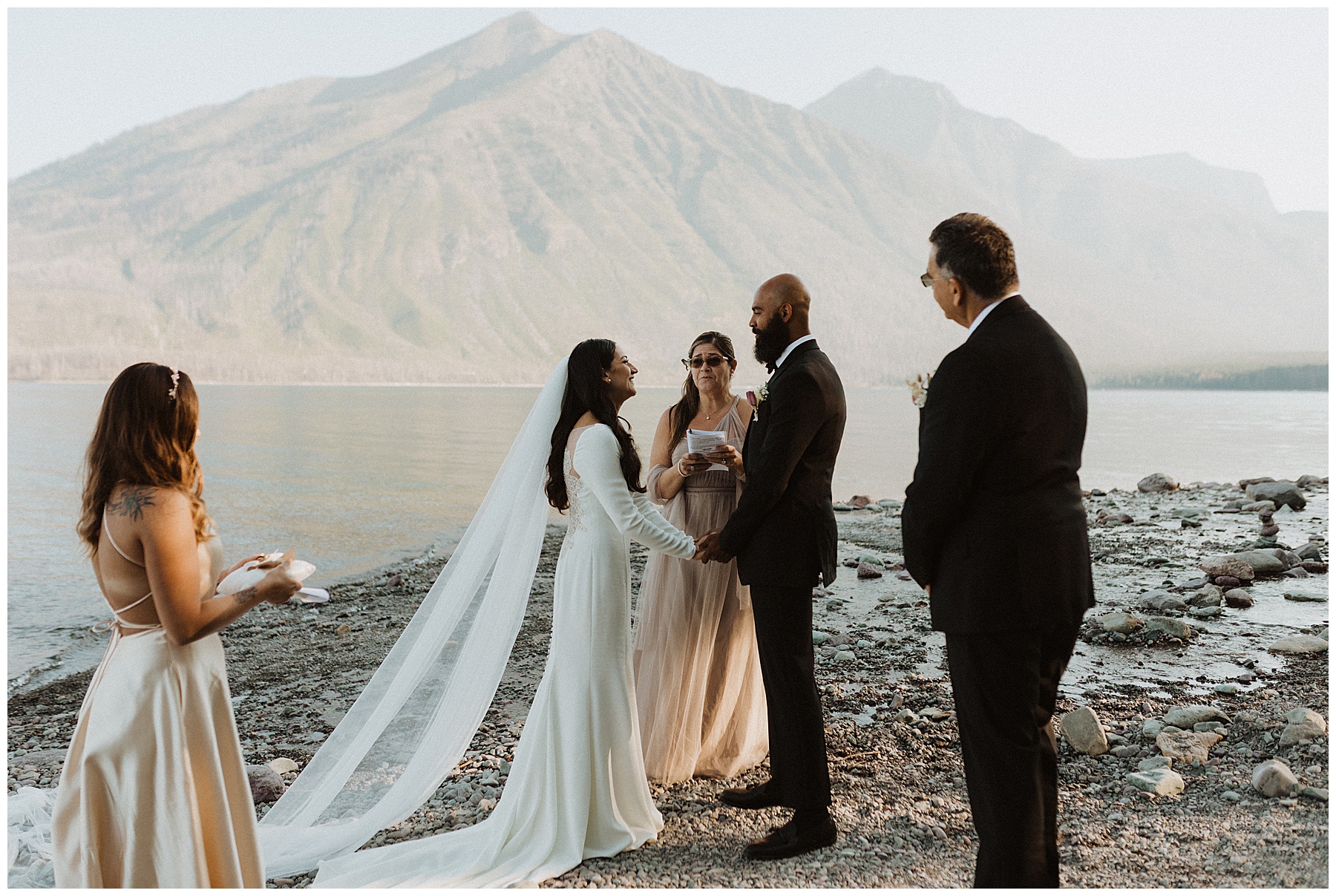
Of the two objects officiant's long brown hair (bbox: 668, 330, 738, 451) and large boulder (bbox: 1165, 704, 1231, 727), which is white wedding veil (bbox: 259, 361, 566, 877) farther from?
large boulder (bbox: 1165, 704, 1231, 727)

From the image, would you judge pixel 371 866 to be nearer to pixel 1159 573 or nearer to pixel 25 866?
pixel 25 866

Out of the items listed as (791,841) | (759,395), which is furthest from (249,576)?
(759,395)

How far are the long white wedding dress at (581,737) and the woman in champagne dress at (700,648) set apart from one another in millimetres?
693

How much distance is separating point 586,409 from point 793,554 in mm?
1101

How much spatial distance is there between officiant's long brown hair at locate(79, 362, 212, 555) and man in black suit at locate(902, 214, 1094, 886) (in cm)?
238

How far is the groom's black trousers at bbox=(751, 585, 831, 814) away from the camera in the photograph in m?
4.10

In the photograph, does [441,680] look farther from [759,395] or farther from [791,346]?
[791,346]

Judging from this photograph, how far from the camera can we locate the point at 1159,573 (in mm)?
10750

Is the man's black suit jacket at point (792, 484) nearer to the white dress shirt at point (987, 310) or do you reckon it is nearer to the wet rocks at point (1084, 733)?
the white dress shirt at point (987, 310)

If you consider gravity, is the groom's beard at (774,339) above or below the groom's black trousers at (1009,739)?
above

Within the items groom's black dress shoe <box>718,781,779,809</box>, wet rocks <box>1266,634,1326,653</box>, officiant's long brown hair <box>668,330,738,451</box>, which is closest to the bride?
groom's black dress shoe <box>718,781,779,809</box>

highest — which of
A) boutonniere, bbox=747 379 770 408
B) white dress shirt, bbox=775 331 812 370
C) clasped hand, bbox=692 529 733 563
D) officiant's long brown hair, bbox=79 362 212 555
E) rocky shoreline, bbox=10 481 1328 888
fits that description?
white dress shirt, bbox=775 331 812 370

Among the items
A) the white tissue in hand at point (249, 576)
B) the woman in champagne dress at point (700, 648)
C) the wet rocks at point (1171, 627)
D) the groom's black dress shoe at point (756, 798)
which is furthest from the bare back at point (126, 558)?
the wet rocks at point (1171, 627)

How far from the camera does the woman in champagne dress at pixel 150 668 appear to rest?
2.94 meters
